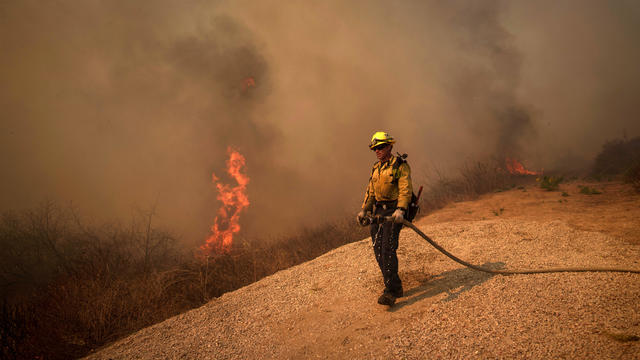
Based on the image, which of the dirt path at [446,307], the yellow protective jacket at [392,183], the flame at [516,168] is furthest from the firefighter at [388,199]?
the flame at [516,168]

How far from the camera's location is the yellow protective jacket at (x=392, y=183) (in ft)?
11.8

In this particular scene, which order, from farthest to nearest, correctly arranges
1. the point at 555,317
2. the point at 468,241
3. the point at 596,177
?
the point at 596,177 < the point at 468,241 < the point at 555,317

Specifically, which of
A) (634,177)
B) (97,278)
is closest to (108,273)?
(97,278)

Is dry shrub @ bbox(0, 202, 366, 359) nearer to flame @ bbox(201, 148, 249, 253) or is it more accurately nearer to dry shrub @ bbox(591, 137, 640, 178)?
flame @ bbox(201, 148, 249, 253)

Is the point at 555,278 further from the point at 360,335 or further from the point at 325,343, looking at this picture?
the point at 325,343

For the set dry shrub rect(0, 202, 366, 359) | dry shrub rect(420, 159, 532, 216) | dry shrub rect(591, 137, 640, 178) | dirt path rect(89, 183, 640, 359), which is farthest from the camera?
dry shrub rect(591, 137, 640, 178)

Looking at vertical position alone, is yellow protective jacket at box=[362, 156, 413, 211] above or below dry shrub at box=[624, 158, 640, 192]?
above

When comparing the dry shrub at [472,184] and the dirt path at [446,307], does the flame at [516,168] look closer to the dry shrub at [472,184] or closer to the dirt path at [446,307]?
the dry shrub at [472,184]

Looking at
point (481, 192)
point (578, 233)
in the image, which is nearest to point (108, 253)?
point (578, 233)

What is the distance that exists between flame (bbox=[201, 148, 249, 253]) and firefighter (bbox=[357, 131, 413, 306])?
9.88m

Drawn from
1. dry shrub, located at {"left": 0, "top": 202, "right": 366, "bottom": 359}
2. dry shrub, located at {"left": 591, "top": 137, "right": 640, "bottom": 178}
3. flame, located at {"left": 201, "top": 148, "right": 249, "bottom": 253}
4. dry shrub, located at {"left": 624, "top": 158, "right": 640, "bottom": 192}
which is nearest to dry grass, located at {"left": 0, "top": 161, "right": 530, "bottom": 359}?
dry shrub, located at {"left": 0, "top": 202, "right": 366, "bottom": 359}

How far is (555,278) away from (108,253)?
9.81 metres

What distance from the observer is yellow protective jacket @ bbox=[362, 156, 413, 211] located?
142 inches

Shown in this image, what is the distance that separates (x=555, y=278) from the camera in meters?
3.90
